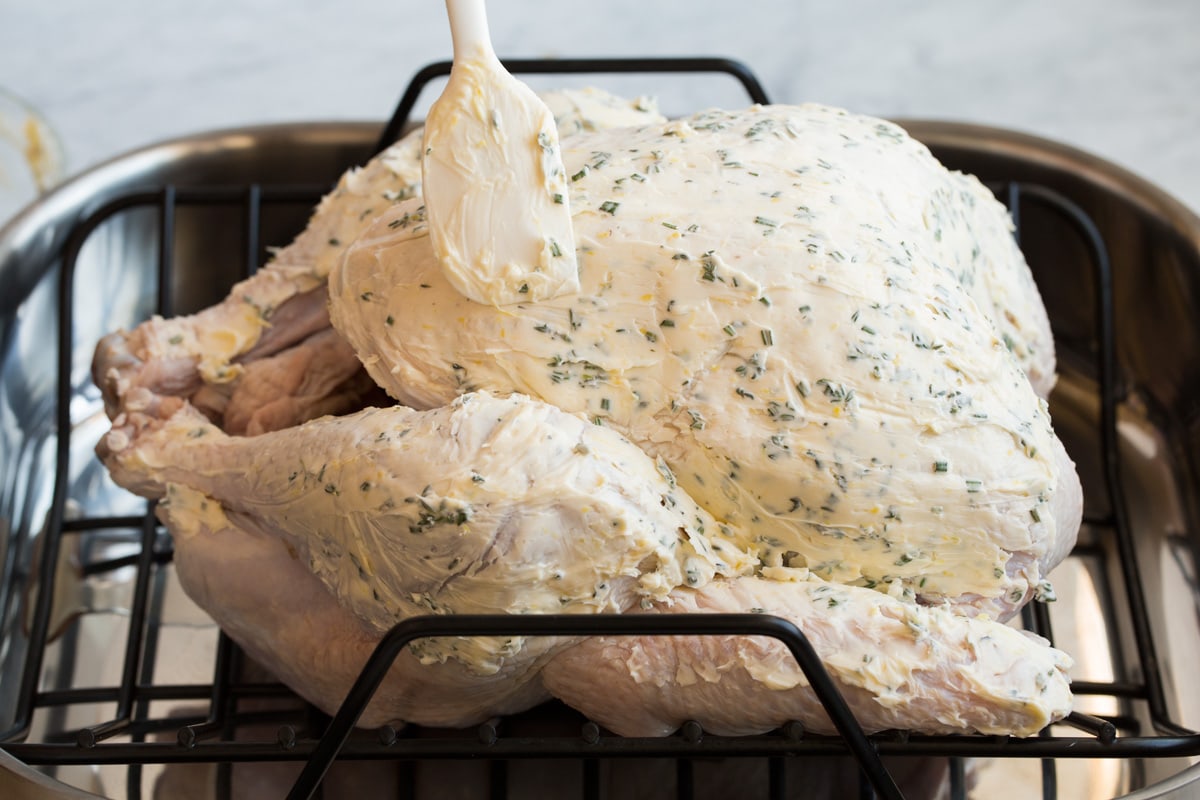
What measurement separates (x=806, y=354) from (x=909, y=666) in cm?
24

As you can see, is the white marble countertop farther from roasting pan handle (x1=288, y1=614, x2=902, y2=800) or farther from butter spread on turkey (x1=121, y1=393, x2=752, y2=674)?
roasting pan handle (x1=288, y1=614, x2=902, y2=800)

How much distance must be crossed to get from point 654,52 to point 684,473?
163 centimetres

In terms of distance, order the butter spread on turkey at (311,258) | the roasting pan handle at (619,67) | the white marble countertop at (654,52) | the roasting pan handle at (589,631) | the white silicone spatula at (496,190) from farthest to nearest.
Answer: the white marble countertop at (654,52), the roasting pan handle at (619,67), the butter spread on turkey at (311,258), the white silicone spatula at (496,190), the roasting pan handle at (589,631)

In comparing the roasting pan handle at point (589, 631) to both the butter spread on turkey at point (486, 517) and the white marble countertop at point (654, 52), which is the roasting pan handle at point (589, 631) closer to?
the butter spread on turkey at point (486, 517)

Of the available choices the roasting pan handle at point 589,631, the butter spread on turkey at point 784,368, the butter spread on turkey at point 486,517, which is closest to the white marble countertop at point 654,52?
the butter spread on turkey at point 784,368

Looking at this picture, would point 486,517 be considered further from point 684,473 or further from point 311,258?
point 311,258

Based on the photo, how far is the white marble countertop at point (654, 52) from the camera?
2.33 metres

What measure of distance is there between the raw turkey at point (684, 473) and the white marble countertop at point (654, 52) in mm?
1384

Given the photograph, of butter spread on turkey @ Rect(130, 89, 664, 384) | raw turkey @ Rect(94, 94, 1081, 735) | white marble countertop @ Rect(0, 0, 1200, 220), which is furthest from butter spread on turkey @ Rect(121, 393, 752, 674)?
white marble countertop @ Rect(0, 0, 1200, 220)

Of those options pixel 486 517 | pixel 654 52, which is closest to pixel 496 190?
pixel 486 517

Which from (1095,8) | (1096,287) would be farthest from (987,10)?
(1096,287)

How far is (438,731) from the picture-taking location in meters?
1.17

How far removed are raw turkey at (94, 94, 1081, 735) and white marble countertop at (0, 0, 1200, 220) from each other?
4.54 ft

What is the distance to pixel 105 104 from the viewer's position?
2.36 meters
